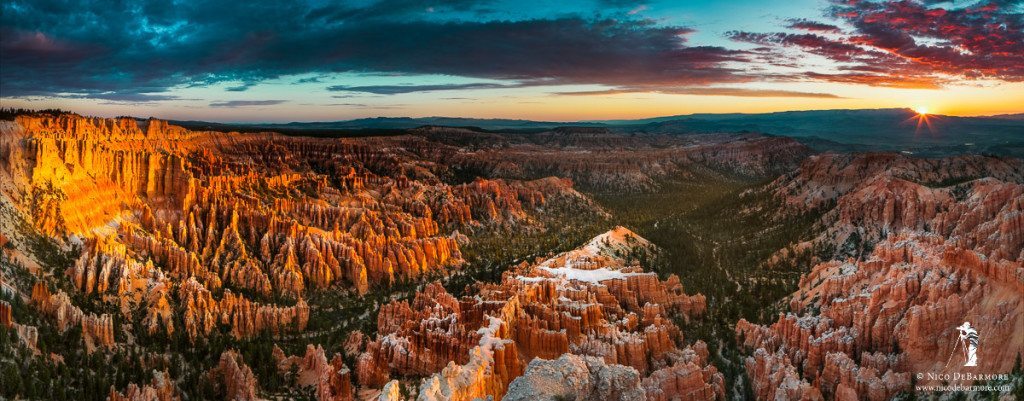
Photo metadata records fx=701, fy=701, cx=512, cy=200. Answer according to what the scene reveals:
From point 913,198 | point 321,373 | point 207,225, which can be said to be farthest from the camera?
point 913,198

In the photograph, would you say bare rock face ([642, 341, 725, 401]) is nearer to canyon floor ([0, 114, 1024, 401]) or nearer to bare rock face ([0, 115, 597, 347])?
canyon floor ([0, 114, 1024, 401])

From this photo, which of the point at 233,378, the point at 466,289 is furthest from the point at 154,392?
the point at 466,289

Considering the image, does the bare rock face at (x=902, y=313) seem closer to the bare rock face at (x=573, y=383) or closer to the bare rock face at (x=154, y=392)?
the bare rock face at (x=573, y=383)

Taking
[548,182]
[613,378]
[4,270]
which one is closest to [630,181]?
[548,182]

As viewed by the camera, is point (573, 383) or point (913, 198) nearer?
point (573, 383)

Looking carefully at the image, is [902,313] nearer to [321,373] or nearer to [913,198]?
[321,373]

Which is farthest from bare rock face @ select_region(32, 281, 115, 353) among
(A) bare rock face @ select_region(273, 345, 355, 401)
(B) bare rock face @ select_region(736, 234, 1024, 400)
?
(B) bare rock face @ select_region(736, 234, 1024, 400)
